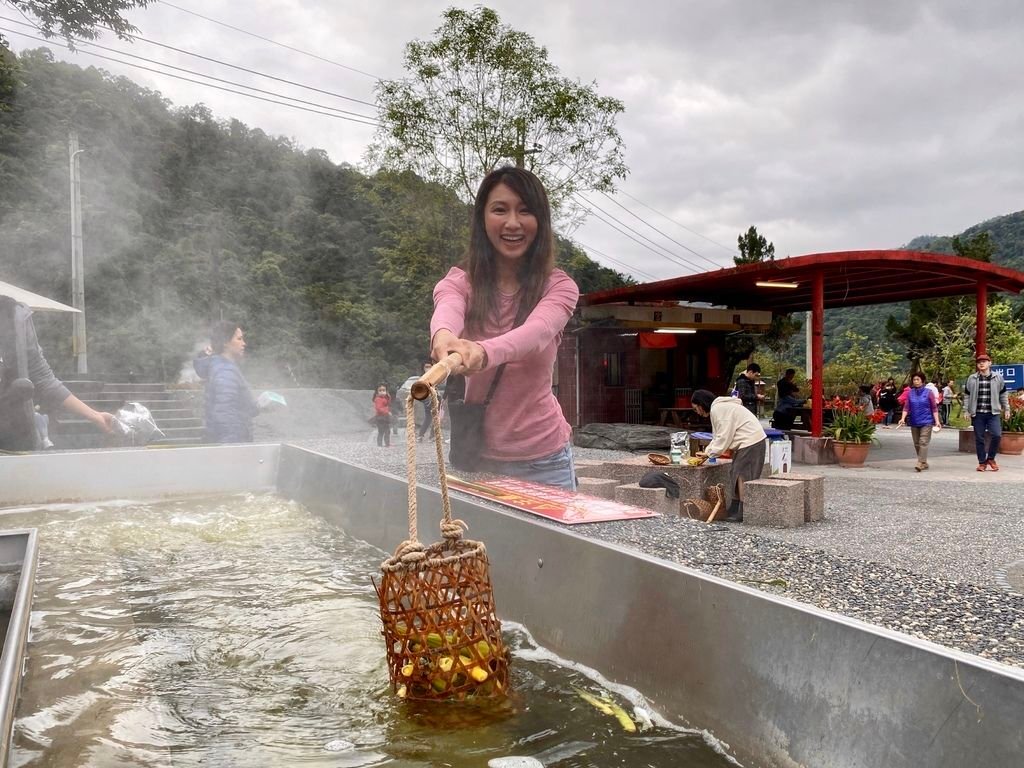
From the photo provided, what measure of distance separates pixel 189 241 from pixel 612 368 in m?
24.4

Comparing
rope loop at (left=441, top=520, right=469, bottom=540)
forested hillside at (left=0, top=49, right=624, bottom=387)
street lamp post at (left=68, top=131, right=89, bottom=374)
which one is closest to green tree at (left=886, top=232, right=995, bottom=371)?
forested hillside at (left=0, top=49, right=624, bottom=387)

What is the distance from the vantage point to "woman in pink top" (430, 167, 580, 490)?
7.88ft

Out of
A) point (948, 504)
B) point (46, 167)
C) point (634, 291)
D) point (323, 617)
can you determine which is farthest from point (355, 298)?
point (323, 617)

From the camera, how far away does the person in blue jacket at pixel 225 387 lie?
5.73m

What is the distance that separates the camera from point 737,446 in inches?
279

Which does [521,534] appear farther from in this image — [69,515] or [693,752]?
[69,515]

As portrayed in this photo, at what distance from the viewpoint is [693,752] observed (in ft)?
4.77

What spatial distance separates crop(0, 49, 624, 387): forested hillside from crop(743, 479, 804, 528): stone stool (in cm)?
1516

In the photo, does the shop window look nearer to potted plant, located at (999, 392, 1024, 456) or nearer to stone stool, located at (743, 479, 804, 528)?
potted plant, located at (999, 392, 1024, 456)

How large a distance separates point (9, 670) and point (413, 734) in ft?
2.50

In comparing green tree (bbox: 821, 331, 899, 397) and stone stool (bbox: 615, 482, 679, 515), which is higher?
green tree (bbox: 821, 331, 899, 397)


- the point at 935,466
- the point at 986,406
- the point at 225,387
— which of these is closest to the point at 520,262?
the point at 225,387

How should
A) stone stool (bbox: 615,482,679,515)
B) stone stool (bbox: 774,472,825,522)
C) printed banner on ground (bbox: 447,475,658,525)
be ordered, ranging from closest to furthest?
printed banner on ground (bbox: 447,475,658,525) → stone stool (bbox: 615,482,679,515) → stone stool (bbox: 774,472,825,522)

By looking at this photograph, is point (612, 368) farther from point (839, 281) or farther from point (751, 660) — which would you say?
point (751, 660)
